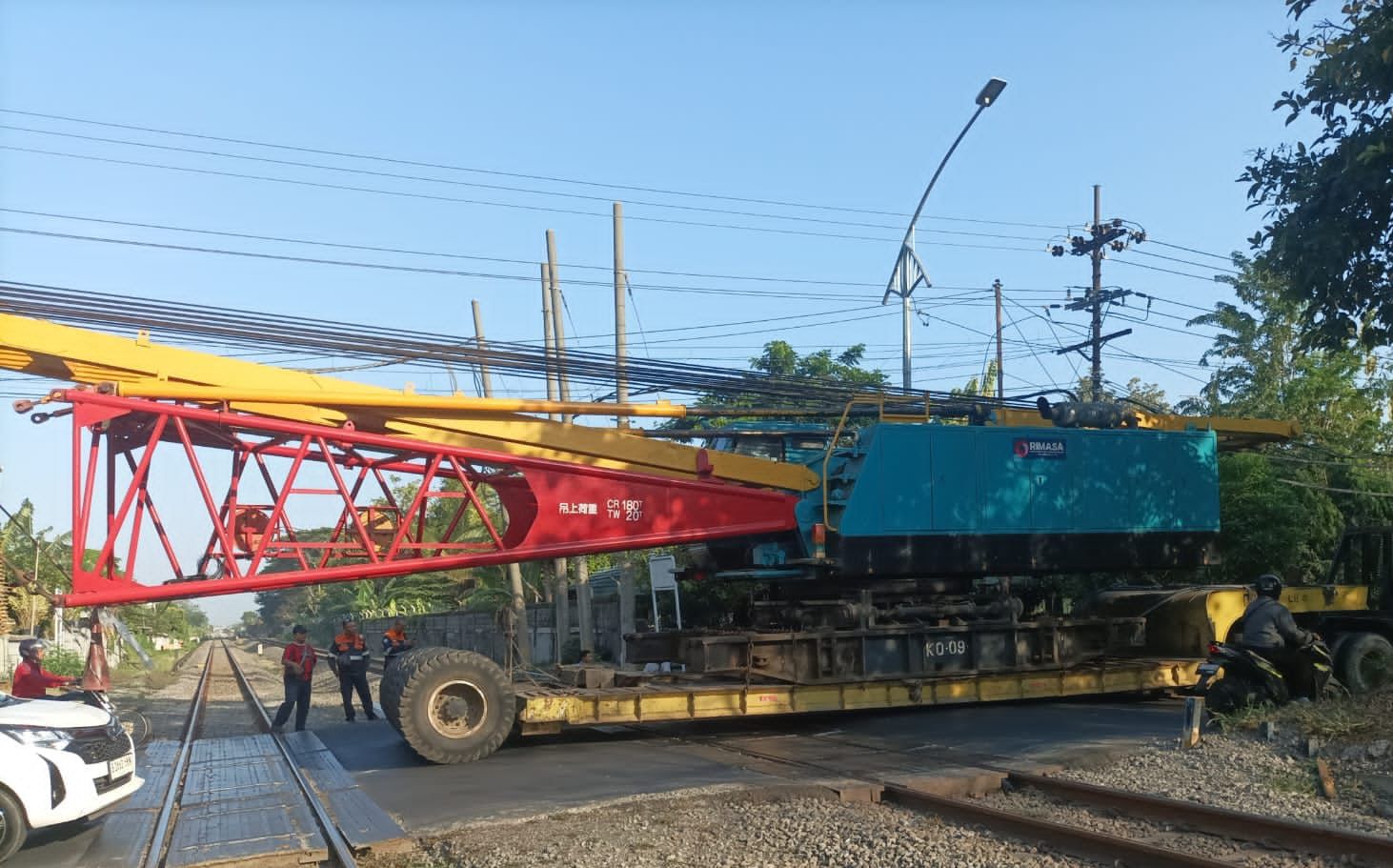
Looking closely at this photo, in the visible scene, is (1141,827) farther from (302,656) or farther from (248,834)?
(302,656)

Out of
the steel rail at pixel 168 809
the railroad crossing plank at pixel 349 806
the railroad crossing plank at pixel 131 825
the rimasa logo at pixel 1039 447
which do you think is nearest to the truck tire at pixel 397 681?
the railroad crossing plank at pixel 349 806

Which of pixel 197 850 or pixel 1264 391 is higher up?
pixel 1264 391

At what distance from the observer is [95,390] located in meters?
10.8

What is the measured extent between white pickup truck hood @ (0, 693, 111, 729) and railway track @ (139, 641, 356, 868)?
3.44 ft

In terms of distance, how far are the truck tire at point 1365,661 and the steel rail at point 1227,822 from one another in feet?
22.1

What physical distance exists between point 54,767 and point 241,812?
1569 millimetres

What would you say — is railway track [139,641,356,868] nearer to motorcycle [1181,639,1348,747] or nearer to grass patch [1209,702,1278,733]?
grass patch [1209,702,1278,733]

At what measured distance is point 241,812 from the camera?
30.5 ft

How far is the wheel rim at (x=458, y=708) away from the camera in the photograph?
38.1 feet

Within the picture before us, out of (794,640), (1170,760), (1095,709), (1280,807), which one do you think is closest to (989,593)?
(1095,709)

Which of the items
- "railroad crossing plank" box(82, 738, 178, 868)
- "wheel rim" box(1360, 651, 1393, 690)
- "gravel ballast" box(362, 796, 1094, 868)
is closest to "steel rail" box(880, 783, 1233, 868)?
"gravel ballast" box(362, 796, 1094, 868)

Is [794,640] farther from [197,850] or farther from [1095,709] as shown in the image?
[197,850]

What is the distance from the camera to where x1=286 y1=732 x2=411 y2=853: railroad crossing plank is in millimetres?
7824

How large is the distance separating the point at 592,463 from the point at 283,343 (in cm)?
444
